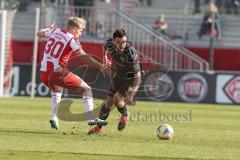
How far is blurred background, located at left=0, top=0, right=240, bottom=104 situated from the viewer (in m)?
28.6

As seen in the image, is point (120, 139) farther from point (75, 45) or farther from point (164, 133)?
point (75, 45)

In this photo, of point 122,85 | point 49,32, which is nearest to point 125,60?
point 122,85

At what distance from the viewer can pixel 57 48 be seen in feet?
48.3

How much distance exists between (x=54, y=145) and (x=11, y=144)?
0.69m

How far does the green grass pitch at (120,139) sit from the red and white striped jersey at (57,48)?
51.5 inches

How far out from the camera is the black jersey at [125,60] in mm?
14555

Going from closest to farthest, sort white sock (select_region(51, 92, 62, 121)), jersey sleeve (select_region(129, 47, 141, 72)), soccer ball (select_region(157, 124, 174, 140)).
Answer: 1. soccer ball (select_region(157, 124, 174, 140))
2. jersey sleeve (select_region(129, 47, 141, 72))
3. white sock (select_region(51, 92, 62, 121))

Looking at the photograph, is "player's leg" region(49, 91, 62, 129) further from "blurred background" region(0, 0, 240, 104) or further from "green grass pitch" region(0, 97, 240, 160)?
"blurred background" region(0, 0, 240, 104)

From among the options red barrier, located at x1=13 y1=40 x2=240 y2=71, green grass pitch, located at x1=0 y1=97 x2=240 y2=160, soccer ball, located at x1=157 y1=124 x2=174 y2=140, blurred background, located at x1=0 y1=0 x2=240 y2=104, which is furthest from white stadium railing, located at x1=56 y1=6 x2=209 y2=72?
soccer ball, located at x1=157 y1=124 x2=174 y2=140

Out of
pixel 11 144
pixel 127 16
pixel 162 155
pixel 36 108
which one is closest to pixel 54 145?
pixel 11 144

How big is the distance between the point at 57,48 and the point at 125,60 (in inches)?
53.8

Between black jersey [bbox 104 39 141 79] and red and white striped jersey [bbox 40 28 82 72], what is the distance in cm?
78

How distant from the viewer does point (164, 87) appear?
2931 cm

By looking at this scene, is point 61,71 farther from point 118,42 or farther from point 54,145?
point 54,145
